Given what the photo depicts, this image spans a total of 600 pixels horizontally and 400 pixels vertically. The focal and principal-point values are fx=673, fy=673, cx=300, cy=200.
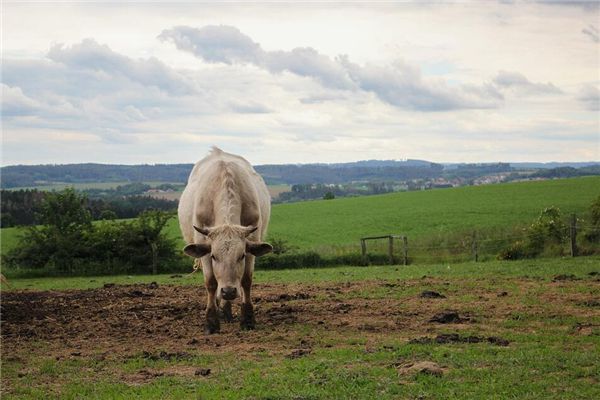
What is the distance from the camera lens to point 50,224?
35.5 metres

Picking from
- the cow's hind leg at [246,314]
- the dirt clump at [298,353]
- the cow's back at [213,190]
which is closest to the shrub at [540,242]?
the cow's back at [213,190]

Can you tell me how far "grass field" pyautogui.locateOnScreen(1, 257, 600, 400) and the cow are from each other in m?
0.68

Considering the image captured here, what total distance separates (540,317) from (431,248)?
21.5 meters

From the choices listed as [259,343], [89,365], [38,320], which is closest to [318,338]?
[259,343]

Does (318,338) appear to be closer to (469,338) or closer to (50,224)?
(469,338)

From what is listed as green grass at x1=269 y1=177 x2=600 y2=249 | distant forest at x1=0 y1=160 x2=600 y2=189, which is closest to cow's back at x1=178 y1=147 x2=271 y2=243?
green grass at x1=269 y1=177 x2=600 y2=249

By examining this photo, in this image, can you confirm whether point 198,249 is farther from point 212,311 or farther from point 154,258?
point 154,258

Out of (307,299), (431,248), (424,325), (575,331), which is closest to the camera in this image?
(575,331)

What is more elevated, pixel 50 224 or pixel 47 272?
pixel 50 224

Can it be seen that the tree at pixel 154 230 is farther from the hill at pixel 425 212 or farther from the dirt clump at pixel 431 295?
the dirt clump at pixel 431 295

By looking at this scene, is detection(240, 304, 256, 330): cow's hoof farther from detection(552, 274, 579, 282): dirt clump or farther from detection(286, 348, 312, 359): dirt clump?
detection(552, 274, 579, 282): dirt clump

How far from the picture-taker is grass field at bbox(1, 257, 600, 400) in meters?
8.04

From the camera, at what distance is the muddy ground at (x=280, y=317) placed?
10938 mm

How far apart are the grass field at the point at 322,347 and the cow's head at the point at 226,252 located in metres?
0.95
